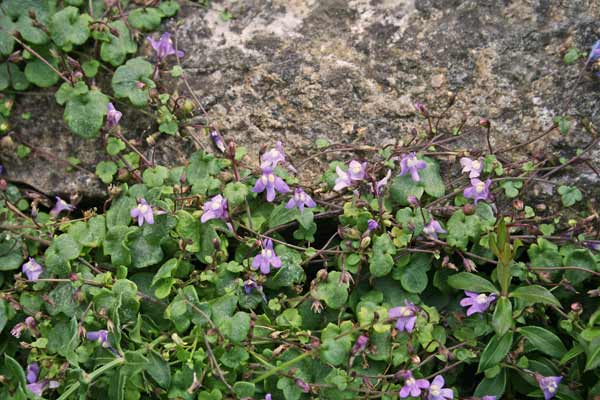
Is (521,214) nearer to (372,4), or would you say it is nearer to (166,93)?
(372,4)

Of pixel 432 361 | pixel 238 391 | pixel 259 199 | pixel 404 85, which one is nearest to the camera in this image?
pixel 238 391

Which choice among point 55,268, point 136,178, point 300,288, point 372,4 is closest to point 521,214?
point 300,288

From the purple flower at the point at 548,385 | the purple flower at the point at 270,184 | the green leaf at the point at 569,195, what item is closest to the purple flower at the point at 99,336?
the purple flower at the point at 270,184

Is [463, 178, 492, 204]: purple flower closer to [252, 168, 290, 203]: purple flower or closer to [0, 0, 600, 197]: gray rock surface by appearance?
[0, 0, 600, 197]: gray rock surface

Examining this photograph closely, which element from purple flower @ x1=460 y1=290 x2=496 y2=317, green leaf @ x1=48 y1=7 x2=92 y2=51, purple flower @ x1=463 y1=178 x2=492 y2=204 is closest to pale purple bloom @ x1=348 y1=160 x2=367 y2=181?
purple flower @ x1=463 y1=178 x2=492 y2=204

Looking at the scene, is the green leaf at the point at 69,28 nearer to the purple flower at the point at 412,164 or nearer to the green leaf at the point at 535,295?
the purple flower at the point at 412,164

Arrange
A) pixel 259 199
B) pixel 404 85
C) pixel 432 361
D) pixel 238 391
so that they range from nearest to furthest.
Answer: pixel 238 391 < pixel 432 361 < pixel 259 199 < pixel 404 85
